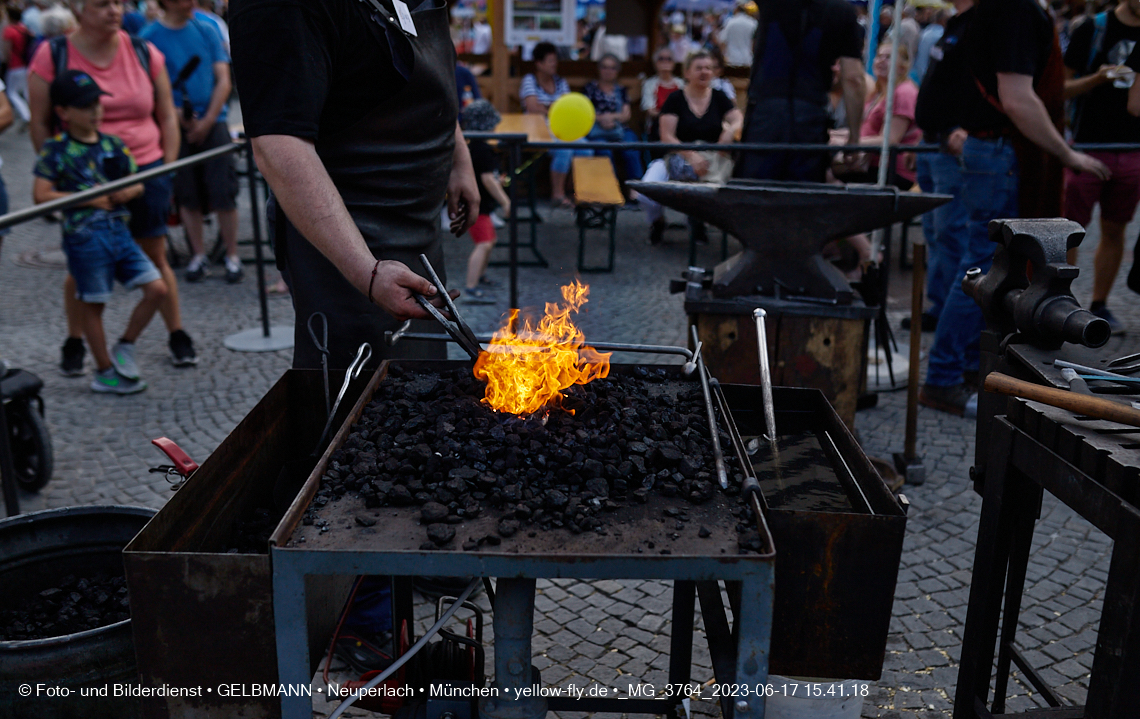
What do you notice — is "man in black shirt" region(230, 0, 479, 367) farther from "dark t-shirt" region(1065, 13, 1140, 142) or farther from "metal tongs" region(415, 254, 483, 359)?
"dark t-shirt" region(1065, 13, 1140, 142)

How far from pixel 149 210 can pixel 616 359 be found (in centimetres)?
304

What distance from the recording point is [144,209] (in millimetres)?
5359

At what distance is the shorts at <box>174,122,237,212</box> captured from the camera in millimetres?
6926

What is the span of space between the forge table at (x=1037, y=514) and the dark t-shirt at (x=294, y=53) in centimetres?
175

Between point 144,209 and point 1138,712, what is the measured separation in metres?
5.49

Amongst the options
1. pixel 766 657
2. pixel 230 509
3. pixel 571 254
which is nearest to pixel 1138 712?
pixel 766 657

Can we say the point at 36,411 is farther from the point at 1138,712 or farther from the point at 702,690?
the point at 1138,712

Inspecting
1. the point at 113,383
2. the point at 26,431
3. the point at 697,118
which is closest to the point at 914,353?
the point at 26,431

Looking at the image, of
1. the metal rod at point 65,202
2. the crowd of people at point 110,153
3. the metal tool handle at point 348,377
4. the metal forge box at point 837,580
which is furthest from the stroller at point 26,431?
the metal forge box at point 837,580

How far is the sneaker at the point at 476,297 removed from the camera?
666 cm

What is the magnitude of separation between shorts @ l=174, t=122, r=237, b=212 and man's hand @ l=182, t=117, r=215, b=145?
2.3 inches

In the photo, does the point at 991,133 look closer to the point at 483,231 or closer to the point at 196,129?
the point at 483,231

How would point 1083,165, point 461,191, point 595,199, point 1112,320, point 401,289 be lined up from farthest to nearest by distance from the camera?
point 595,199, point 1112,320, point 1083,165, point 461,191, point 401,289

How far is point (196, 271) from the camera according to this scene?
288 inches
